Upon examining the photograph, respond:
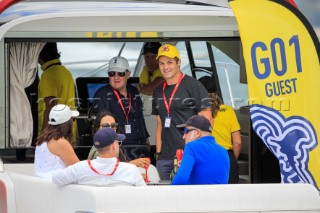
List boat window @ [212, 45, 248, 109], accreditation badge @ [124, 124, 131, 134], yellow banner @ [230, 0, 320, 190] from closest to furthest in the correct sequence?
1. yellow banner @ [230, 0, 320, 190]
2. accreditation badge @ [124, 124, 131, 134]
3. boat window @ [212, 45, 248, 109]

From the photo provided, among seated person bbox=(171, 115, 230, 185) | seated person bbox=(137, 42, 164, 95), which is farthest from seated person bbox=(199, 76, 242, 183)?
seated person bbox=(171, 115, 230, 185)

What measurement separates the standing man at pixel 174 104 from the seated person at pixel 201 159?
5.38 ft

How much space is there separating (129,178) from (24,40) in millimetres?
3146

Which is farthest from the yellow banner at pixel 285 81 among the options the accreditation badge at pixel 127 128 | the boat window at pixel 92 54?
the boat window at pixel 92 54

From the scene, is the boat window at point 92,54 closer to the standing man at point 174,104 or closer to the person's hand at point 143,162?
the standing man at point 174,104

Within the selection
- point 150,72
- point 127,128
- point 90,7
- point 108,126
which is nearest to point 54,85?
point 150,72

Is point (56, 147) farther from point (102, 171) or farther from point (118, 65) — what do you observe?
point (118, 65)

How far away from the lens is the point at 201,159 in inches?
282

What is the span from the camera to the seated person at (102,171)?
684cm

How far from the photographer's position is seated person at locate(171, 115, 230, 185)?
7.09 meters

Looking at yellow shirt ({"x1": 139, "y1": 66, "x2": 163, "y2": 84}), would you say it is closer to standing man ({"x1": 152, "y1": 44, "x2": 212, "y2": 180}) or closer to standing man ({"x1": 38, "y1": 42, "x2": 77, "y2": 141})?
standing man ({"x1": 38, "y1": 42, "x2": 77, "y2": 141})

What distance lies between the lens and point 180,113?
900cm

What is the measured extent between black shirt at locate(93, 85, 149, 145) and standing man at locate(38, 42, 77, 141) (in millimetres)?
704

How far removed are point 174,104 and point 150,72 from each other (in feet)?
7.08
